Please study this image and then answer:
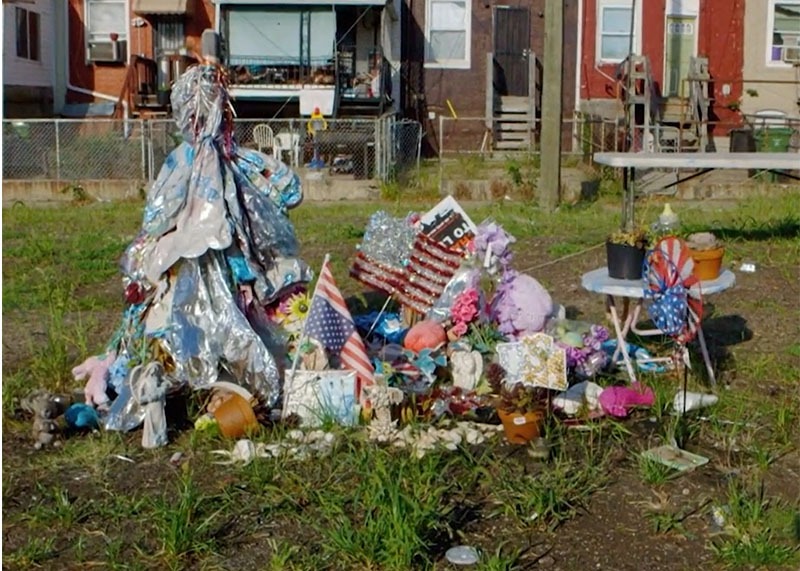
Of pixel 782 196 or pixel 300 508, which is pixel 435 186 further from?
pixel 300 508

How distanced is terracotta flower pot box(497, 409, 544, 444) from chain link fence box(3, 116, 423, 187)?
13682 millimetres

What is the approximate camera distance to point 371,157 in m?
20.6

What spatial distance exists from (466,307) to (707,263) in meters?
1.35

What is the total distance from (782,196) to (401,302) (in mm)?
10277

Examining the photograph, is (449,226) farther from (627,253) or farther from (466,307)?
(627,253)

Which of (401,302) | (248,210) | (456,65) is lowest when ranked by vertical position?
(401,302)

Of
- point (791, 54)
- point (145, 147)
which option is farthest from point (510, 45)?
point (145, 147)

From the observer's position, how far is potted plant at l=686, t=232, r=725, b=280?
6.71m

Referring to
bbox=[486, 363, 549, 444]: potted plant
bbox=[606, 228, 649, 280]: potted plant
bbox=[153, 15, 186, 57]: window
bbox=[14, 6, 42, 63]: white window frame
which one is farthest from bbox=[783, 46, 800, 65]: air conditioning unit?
bbox=[486, 363, 549, 444]: potted plant

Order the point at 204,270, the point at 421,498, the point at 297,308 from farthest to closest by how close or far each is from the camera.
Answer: the point at 297,308 → the point at 204,270 → the point at 421,498

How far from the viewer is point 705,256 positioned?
6738mm

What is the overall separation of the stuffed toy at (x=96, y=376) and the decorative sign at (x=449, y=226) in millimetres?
2001

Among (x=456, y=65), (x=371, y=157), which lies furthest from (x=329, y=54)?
(x=371, y=157)

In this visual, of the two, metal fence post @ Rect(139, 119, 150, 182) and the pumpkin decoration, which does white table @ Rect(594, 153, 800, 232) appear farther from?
metal fence post @ Rect(139, 119, 150, 182)
